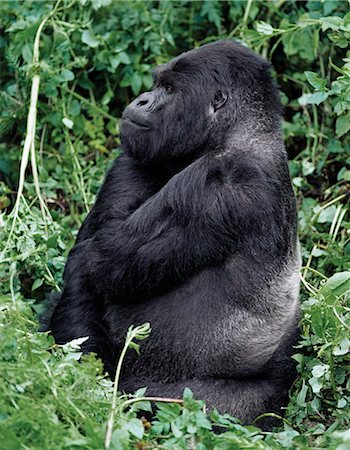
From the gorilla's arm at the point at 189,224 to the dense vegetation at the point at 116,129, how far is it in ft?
1.10

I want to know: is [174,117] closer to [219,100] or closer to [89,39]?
[219,100]

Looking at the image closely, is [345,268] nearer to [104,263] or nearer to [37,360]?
[104,263]

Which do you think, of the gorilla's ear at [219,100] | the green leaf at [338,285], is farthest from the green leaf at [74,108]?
the green leaf at [338,285]

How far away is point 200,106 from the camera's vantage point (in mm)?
3994

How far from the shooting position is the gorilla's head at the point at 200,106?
398 cm

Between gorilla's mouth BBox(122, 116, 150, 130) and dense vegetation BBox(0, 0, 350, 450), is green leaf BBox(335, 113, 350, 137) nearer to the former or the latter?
dense vegetation BBox(0, 0, 350, 450)

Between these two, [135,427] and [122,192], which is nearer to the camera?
[135,427]

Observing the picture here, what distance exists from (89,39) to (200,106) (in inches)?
67.1

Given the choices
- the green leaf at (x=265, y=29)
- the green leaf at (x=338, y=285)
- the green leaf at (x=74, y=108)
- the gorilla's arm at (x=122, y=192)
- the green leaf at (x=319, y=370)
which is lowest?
the green leaf at (x=319, y=370)

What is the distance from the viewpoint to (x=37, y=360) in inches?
120

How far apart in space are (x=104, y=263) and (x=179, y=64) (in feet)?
2.85

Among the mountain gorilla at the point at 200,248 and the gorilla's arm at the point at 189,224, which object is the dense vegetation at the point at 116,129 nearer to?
the mountain gorilla at the point at 200,248

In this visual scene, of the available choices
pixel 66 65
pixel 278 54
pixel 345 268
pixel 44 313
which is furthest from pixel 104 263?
pixel 278 54

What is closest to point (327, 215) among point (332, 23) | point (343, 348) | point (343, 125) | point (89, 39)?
point (343, 125)
